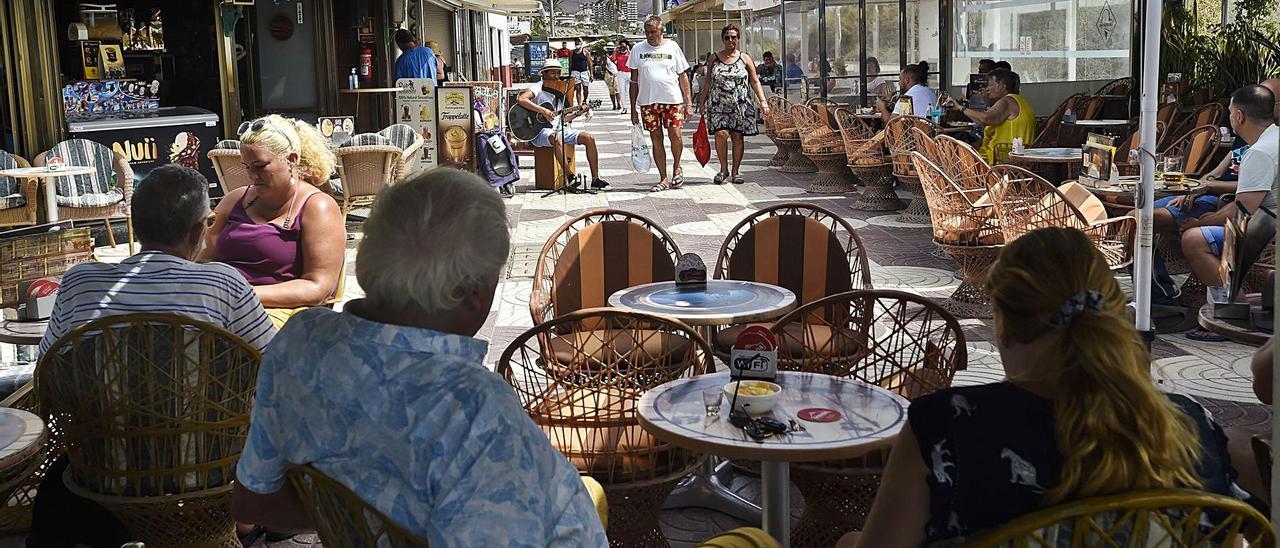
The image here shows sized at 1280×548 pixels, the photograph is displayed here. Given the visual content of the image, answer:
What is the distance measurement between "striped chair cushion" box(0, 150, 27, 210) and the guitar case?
427cm

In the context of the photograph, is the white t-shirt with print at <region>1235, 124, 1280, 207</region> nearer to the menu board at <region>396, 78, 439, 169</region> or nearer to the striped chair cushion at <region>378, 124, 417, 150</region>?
the striped chair cushion at <region>378, 124, 417, 150</region>

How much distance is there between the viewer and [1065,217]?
5.82m

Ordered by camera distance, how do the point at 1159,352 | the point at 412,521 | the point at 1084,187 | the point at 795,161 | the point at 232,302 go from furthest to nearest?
the point at 795,161
the point at 1084,187
the point at 1159,352
the point at 232,302
the point at 412,521

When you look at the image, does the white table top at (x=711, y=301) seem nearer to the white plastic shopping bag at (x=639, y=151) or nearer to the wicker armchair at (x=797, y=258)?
the wicker armchair at (x=797, y=258)

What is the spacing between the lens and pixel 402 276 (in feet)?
5.98

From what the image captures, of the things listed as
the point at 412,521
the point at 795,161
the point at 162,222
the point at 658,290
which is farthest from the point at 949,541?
the point at 795,161

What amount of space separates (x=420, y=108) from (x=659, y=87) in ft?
7.83

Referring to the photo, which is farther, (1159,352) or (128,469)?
(1159,352)

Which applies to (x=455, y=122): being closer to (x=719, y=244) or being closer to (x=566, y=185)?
(x=566, y=185)

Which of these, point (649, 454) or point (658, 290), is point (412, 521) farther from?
point (658, 290)

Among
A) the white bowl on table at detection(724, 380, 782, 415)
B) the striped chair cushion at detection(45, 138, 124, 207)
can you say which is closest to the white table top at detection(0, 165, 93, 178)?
the striped chair cushion at detection(45, 138, 124, 207)

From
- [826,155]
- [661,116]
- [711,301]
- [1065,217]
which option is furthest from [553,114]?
[711,301]

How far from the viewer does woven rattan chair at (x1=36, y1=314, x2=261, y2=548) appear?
2848mm

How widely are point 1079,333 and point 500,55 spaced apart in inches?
1348
